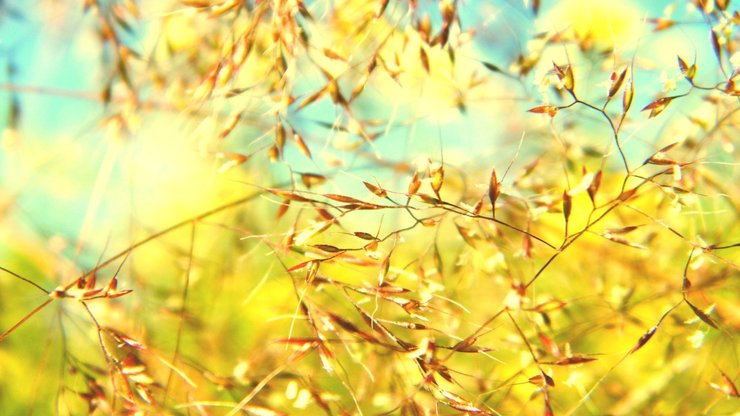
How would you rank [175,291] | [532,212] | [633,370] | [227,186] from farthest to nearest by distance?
[227,186], [633,370], [175,291], [532,212]

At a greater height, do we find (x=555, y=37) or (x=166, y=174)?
(x=555, y=37)

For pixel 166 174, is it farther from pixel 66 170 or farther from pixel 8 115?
pixel 8 115

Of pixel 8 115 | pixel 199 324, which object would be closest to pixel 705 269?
pixel 199 324

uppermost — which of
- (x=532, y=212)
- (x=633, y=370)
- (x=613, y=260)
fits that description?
(x=532, y=212)

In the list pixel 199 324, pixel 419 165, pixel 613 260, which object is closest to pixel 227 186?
pixel 199 324

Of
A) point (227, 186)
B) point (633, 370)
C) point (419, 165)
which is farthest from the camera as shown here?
point (227, 186)

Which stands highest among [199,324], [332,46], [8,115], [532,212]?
[332,46]

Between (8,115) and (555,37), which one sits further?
(8,115)

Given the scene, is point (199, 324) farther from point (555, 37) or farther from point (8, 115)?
point (555, 37)

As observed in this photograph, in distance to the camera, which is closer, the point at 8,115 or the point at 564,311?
the point at 564,311
